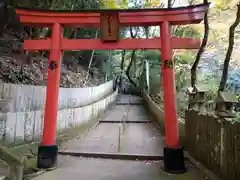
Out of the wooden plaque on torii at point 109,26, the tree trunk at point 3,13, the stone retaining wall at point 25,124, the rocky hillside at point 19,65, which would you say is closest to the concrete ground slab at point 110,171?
the stone retaining wall at point 25,124

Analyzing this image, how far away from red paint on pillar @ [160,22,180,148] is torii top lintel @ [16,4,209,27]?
0.28 metres

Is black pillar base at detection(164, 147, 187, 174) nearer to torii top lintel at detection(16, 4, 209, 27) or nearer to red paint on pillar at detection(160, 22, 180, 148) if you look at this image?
red paint on pillar at detection(160, 22, 180, 148)

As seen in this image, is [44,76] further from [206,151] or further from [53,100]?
[206,151]

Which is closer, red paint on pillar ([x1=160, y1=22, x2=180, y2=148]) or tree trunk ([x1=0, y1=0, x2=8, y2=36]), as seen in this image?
red paint on pillar ([x1=160, y1=22, x2=180, y2=148])

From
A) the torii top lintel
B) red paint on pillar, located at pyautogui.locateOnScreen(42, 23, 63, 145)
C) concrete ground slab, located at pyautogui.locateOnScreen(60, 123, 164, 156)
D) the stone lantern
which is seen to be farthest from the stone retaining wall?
the stone lantern

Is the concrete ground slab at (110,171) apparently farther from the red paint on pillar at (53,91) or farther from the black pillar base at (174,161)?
the red paint on pillar at (53,91)

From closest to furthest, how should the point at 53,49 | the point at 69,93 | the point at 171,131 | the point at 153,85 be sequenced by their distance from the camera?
1. the point at 171,131
2. the point at 53,49
3. the point at 69,93
4. the point at 153,85

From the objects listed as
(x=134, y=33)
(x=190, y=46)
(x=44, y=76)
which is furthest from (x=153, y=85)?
(x=190, y=46)

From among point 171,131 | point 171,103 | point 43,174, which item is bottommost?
point 43,174

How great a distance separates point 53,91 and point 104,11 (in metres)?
2.51

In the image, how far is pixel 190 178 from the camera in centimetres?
580

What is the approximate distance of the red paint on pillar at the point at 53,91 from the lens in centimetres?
672

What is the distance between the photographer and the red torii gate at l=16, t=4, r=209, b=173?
6609 mm

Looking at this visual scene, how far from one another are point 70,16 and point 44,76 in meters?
5.47
